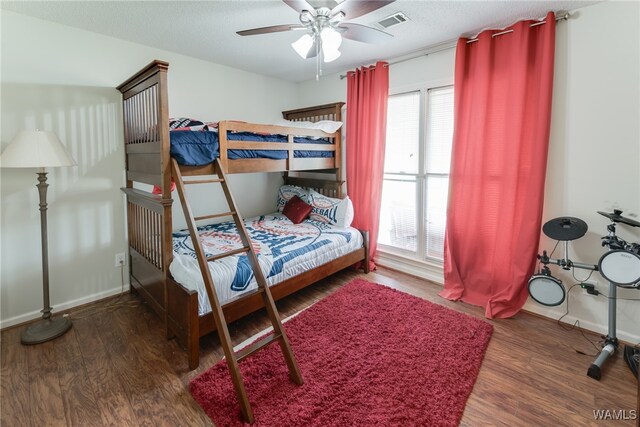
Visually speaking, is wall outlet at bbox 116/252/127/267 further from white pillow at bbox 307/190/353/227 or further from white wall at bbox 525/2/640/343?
white wall at bbox 525/2/640/343

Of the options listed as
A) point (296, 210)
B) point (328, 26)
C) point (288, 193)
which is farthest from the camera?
point (288, 193)

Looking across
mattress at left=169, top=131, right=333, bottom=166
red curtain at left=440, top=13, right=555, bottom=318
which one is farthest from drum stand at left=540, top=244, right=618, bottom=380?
mattress at left=169, top=131, right=333, bottom=166

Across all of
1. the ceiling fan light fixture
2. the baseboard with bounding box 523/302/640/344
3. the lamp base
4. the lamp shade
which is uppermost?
the ceiling fan light fixture

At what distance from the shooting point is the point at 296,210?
12.3 feet

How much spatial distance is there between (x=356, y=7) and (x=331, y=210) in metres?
2.16

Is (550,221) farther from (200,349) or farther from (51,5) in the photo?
(51,5)

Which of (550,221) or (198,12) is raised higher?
(198,12)

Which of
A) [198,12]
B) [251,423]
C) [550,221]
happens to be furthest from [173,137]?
[550,221]

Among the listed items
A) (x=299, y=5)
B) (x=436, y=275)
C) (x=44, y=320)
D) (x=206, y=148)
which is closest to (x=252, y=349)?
(x=206, y=148)

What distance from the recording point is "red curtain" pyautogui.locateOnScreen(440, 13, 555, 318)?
238 centimetres

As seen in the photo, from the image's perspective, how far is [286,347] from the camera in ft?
5.91

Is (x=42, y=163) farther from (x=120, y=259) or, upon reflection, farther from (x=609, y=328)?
(x=609, y=328)

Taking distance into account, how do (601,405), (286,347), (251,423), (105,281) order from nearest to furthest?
(251,423), (601,405), (286,347), (105,281)

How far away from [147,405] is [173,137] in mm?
1671
